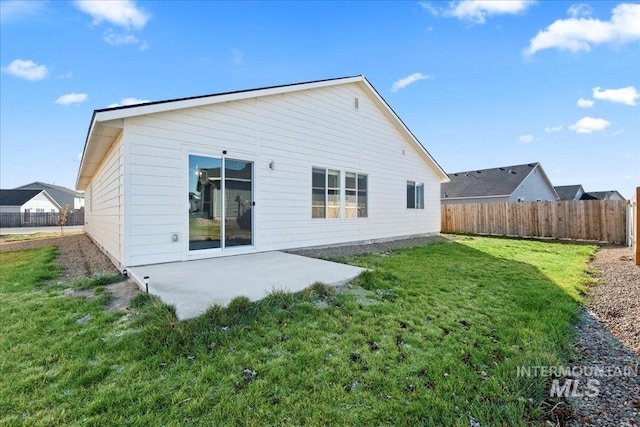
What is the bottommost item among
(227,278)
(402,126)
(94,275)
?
(94,275)

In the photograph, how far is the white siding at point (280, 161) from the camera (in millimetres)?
5801

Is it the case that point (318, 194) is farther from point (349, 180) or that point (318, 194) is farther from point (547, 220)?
point (547, 220)

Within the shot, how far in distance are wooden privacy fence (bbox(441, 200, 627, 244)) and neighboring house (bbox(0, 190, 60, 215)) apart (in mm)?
40407

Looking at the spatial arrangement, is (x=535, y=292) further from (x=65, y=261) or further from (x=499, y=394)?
(x=65, y=261)

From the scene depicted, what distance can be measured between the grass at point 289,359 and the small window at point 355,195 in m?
5.65

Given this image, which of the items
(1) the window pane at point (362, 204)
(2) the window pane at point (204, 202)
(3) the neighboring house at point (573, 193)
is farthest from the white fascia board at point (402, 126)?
(3) the neighboring house at point (573, 193)

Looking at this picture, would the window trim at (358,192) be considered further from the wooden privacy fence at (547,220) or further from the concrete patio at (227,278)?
the wooden privacy fence at (547,220)

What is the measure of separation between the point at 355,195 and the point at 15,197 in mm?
42460

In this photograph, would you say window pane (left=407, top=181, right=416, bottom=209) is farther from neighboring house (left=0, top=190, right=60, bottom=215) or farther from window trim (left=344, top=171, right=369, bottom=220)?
neighboring house (left=0, top=190, right=60, bottom=215)

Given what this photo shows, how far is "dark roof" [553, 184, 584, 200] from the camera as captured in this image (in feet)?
95.1

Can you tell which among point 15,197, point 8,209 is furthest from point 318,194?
point 15,197

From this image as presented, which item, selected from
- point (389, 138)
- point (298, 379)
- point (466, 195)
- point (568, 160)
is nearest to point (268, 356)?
point (298, 379)

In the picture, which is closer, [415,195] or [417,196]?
[415,195]

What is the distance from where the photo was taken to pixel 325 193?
931 cm
